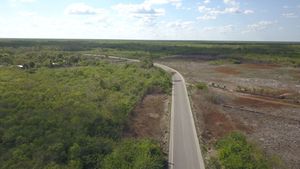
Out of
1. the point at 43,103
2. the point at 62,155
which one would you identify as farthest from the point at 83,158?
the point at 43,103

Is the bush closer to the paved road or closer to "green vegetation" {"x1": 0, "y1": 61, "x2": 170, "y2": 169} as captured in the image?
"green vegetation" {"x1": 0, "y1": 61, "x2": 170, "y2": 169}

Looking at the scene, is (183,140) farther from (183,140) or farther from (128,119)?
(128,119)

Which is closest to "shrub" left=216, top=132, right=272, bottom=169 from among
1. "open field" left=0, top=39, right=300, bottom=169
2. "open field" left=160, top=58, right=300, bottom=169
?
"open field" left=0, top=39, right=300, bottom=169

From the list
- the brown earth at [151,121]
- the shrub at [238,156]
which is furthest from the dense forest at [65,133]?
the shrub at [238,156]

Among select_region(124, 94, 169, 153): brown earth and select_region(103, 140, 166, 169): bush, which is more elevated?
select_region(103, 140, 166, 169): bush

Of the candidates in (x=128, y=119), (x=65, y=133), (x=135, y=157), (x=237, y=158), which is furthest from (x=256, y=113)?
(x=65, y=133)

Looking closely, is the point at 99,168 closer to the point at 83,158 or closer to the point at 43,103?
the point at 83,158

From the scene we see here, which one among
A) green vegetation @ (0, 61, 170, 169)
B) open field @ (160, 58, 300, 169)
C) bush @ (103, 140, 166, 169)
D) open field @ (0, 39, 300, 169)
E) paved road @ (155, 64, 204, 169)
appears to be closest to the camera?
bush @ (103, 140, 166, 169)
